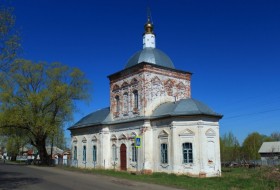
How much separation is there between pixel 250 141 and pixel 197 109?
57.7 m

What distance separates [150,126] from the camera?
91.2ft

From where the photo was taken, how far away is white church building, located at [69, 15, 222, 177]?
25.2 meters

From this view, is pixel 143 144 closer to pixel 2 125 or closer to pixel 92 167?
pixel 92 167

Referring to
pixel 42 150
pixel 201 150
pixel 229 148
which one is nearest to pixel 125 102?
pixel 201 150

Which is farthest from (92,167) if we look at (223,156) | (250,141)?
(250,141)

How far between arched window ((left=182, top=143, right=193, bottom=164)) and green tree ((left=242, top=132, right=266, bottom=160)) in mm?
48718

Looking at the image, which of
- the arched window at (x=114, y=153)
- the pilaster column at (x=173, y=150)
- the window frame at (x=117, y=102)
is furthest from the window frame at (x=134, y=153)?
the window frame at (x=117, y=102)

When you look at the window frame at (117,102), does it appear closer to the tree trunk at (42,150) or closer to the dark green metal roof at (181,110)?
the dark green metal roof at (181,110)

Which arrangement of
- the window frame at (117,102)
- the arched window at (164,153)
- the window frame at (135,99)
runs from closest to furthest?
1. the arched window at (164,153)
2. the window frame at (135,99)
3. the window frame at (117,102)

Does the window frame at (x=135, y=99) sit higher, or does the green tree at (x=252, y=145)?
the window frame at (x=135, y=99)

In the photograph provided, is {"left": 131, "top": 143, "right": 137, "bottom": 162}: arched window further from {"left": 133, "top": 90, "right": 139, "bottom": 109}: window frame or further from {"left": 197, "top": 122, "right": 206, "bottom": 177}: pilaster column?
{"left": 197, "top": 122, "right": 206, "bottom": 177}: pilaster column

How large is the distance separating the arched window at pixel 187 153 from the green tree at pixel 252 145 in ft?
160

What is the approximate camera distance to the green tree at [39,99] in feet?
118

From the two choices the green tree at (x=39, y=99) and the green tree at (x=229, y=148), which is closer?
the green tree at (x=39, y=99)
